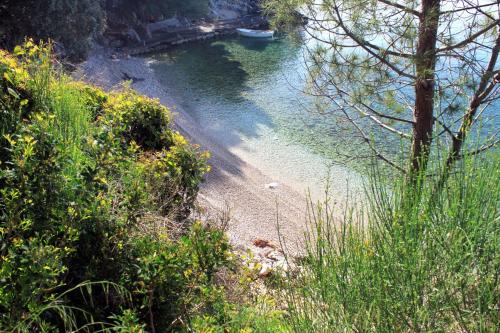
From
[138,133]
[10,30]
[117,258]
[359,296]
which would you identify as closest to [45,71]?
[138,133]

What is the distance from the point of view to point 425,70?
4.39m

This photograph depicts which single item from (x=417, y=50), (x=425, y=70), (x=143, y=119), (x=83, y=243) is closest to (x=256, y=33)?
(x=143, y=119)

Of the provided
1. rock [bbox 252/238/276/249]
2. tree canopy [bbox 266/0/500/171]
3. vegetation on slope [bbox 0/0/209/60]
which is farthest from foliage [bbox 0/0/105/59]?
tree canopy [bbox 266/0/500/171]

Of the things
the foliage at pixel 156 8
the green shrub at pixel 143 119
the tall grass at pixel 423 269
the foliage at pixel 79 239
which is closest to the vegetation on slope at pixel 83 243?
the foliage at pixel 79 239

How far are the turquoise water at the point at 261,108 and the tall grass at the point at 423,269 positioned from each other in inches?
155

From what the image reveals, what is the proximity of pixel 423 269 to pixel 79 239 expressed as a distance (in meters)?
1.86

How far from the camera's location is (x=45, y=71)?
4082 millimetres

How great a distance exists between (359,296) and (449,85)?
3340 millimetres

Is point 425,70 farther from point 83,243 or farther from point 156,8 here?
point 156,8

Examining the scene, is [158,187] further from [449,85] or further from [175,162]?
[449,85]

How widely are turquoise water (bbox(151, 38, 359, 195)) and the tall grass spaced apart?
3939mm

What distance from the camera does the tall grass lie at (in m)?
1.97

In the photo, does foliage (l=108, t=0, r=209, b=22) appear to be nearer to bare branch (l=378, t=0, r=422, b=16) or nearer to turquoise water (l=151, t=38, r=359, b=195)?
turquoise water (l=151, t=38, r=359, b=195)

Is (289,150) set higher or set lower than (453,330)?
lower
